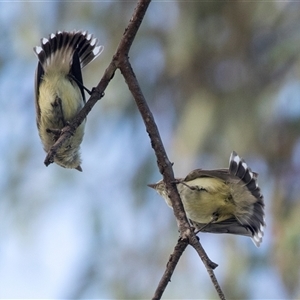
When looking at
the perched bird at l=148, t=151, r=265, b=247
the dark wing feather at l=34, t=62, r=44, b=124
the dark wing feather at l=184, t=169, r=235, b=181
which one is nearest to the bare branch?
the perched bird at l=148, t=151, r=265, b=247

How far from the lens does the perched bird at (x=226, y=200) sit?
9.71 feet

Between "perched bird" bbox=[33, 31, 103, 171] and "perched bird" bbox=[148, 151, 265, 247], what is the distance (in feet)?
2.11

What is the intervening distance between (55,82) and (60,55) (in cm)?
16

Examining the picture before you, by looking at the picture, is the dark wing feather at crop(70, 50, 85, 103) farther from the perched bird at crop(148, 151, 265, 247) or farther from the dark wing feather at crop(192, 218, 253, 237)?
the dark wing feather at crop(192, 218, 253, 237)

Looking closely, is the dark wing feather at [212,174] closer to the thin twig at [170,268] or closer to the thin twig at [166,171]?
the thin twig at [166,171]

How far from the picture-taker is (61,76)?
3283 mm

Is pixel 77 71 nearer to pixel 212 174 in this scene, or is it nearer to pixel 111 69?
pixel 212 174

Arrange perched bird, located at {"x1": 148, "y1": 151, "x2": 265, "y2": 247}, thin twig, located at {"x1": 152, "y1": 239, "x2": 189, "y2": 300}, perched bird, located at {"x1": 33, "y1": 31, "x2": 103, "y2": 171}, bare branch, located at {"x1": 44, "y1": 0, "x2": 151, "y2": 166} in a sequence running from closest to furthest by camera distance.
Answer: thin twig, located at {"x1": 152, "y1": 239, "x2": 189, "y2": 300} < bare branch, located at {"x1": 44, "y1": 0, "x2": 151, "y2": 166} < perched bird, located at {"x1": 148, "y1": 151, "x2": 265, "y2": 247} < perched bird, located at {"x1": 33, "y1": 31, "x2": 103, "y2": 171}

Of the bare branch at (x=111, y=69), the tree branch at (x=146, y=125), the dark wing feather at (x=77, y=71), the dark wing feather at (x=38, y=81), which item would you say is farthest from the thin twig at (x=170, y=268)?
the dark wing feather at (x=38, y=81)

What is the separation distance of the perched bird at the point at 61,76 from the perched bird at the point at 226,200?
643mm

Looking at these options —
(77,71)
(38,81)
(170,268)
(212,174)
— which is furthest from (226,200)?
(170,268)

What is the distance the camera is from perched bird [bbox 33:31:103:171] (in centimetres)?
321

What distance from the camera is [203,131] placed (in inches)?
194

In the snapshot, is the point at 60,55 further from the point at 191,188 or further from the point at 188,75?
the point at 188,75
